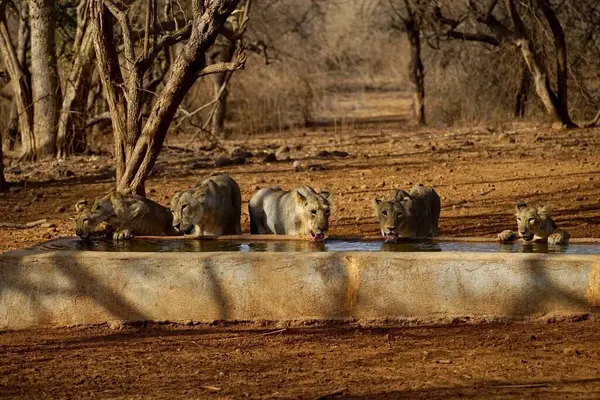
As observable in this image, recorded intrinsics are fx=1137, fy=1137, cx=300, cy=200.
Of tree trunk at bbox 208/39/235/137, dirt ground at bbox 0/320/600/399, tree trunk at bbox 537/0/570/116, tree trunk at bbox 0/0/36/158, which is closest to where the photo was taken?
dirt ground at bbox 0/320/600/399

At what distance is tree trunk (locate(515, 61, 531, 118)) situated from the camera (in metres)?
25.7

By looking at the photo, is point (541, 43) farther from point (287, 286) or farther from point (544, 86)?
point (287, 286)

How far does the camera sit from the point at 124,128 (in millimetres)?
10664

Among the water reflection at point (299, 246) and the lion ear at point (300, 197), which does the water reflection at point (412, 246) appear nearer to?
the water reflection at point (299, 246)

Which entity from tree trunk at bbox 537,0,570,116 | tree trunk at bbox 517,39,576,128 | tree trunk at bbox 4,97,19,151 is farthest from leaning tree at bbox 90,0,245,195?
tree trunk at bbox 517,39,576,128

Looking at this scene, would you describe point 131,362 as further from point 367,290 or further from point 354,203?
point 354,203

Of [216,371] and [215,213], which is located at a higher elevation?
[215,213]

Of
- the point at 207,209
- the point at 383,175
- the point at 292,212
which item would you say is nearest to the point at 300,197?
the point at 292,212

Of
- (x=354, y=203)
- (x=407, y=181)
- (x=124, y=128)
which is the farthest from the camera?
(x=407, y=181)

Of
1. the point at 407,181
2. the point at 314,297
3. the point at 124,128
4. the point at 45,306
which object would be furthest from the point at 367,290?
the point at 407,181

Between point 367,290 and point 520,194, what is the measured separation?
6485 mm

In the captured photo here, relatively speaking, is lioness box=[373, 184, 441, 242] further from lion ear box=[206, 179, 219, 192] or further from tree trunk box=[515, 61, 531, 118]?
tree trunk box=[515, 61, 531, 118]

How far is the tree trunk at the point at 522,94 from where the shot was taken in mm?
25656

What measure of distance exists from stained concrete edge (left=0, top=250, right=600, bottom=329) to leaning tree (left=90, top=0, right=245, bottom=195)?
2.66m
